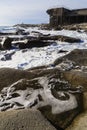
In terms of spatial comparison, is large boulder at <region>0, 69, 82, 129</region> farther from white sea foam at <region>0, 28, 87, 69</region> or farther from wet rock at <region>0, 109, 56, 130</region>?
white sea foam at <region>0, 28, 87, 69</region>

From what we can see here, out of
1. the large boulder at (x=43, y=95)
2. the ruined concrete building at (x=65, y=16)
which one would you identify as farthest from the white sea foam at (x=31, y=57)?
the ruined concrete building at (x=65, y=16)

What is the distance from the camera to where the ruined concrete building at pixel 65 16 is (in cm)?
3697

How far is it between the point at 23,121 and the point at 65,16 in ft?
111

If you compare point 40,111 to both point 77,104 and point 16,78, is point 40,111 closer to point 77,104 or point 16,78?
point 77,104

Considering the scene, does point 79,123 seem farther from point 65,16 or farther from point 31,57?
point 65,16

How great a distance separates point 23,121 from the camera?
4641mm

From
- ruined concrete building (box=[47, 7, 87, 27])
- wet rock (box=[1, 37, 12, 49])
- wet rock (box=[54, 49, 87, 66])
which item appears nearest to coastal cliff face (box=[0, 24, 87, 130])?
wet rock (box=[54, 49, 87, 66])

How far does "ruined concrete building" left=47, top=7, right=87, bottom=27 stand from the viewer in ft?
121

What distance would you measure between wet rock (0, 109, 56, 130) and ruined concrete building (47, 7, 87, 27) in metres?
31.9

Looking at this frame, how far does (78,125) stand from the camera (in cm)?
492

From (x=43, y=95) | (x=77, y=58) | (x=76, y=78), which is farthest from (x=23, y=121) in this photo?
(x=77, y=58)

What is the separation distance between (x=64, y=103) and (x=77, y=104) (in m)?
0.23

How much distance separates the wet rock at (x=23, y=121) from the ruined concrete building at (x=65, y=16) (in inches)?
1257

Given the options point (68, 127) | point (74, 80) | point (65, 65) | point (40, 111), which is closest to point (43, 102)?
point (40, 111)
